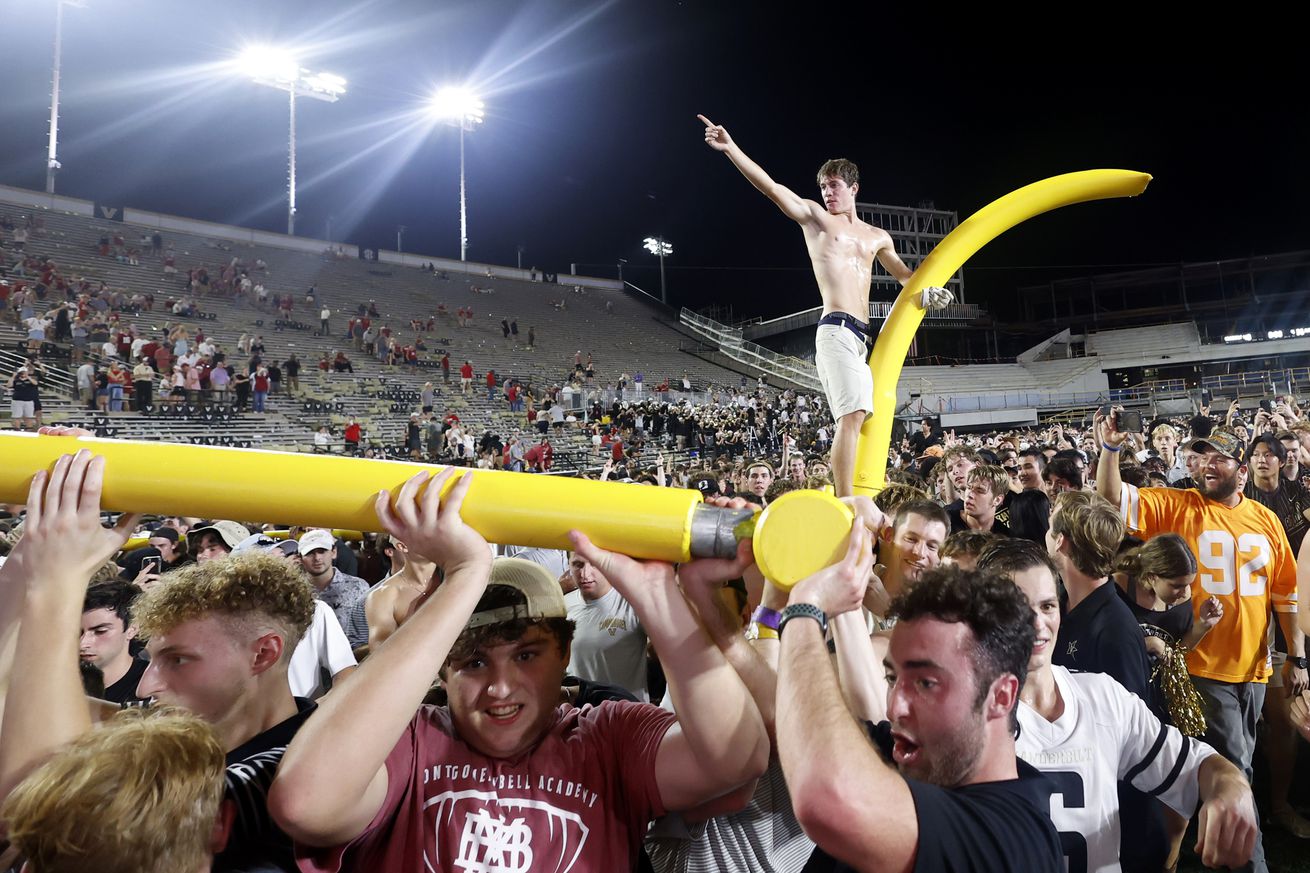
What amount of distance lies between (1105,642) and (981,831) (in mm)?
1949

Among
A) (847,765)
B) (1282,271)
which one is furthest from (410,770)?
(1282,271)

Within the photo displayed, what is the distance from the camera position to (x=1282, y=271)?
40.2 m

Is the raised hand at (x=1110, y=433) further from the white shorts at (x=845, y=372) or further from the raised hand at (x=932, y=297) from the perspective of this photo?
the white shorts at (x=845, y=372)

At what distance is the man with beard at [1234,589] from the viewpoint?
12.9 ft

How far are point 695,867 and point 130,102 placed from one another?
4447cm

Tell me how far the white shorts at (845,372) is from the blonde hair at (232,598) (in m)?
3.54

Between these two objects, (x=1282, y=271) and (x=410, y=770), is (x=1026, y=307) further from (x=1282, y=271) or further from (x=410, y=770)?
(x=410, y=770)

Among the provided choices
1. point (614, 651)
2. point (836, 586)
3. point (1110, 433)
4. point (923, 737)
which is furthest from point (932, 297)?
point (836, 586)

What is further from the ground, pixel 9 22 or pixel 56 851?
pixel 9 22

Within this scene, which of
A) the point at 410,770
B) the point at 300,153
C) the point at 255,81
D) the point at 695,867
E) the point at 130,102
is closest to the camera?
the point at 410,770

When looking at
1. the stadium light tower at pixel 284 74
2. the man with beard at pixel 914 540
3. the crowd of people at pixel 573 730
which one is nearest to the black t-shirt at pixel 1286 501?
the man with beard at pixel 914 540

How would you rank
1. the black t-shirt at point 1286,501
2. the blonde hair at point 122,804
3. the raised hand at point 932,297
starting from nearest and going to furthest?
1. the blonde hair at point 122,804
2. the raised hand at point 932,297
3. the black t-shirt at point 1286,501

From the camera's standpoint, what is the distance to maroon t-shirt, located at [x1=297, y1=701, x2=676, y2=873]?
4.72 feet

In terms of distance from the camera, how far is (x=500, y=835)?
1449 millimetres
